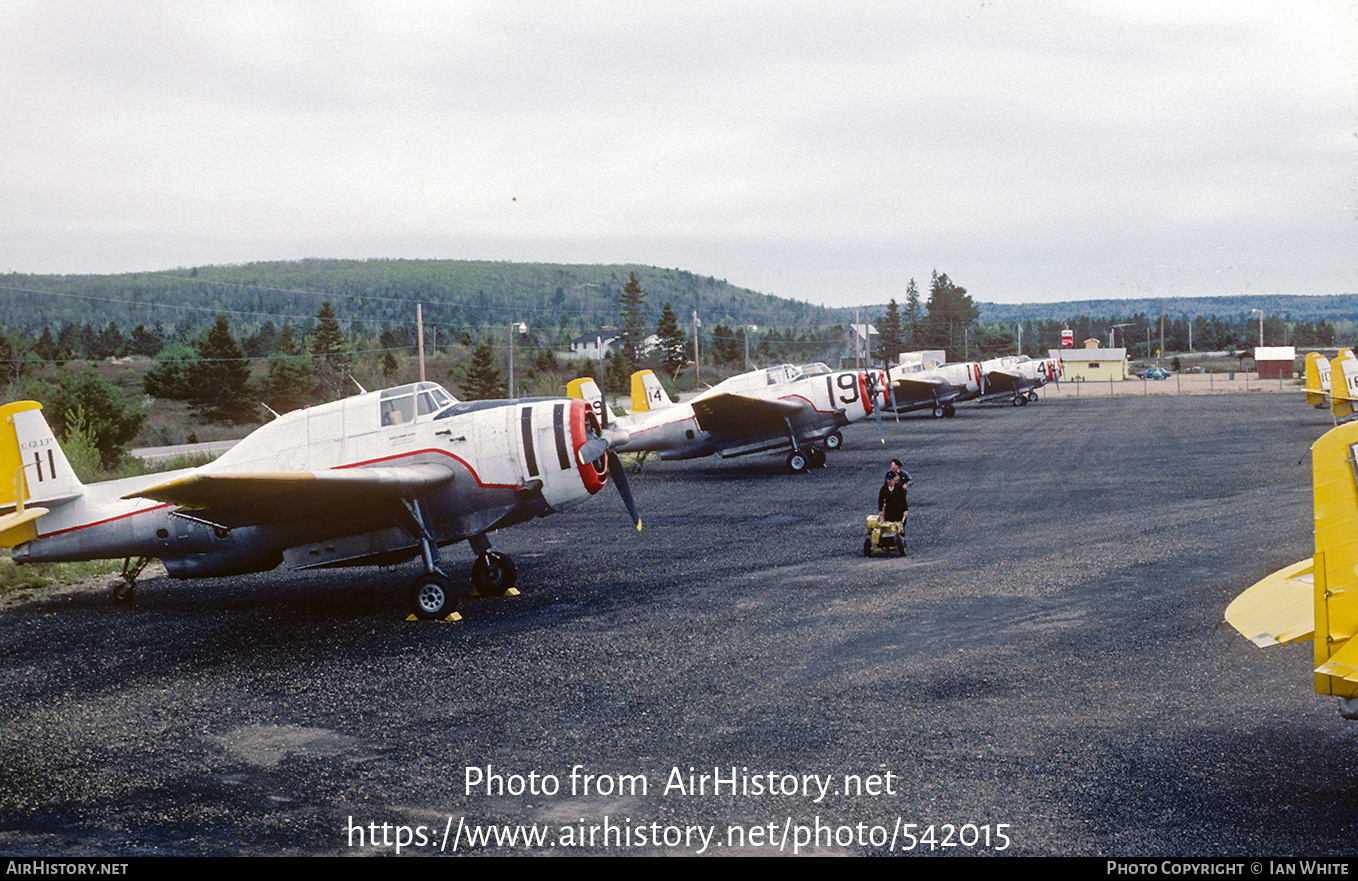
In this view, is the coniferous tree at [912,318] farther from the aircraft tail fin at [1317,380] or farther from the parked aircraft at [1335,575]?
the parked aircraft at [1335,575]

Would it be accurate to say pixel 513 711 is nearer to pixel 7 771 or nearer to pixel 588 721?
pixel 588 721

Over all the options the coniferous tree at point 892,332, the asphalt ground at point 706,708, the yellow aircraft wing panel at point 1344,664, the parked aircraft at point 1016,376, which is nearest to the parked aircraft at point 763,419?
the asphalt ground at point 706,708

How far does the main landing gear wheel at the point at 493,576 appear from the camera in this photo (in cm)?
1245

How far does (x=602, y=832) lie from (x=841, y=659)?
400 cm

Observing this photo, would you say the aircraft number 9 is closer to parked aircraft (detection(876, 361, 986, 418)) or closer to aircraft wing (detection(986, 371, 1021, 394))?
parked aircraft (detection(876, 361, 986, 418))

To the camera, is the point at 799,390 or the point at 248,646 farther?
the point at 799,390

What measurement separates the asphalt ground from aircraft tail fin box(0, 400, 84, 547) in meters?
1.24

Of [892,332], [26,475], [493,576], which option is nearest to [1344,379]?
[493,576]

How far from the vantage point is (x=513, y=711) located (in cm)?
788

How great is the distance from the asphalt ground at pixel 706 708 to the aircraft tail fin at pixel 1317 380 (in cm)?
2296

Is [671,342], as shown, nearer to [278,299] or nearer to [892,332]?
[892,332]

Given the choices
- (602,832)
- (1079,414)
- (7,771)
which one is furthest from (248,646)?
(1079,414)

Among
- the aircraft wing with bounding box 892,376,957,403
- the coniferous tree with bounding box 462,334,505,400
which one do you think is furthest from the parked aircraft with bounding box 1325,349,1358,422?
the coniferous tree with bounding box 462,334,505,400

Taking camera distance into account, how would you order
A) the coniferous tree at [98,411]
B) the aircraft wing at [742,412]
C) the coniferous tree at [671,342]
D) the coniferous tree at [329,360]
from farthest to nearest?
the coniferous tree at [671,342]
the coniferous tree at [329,360]
the coniferous tree at [98,411]
the aircraft wing at [742,412]
